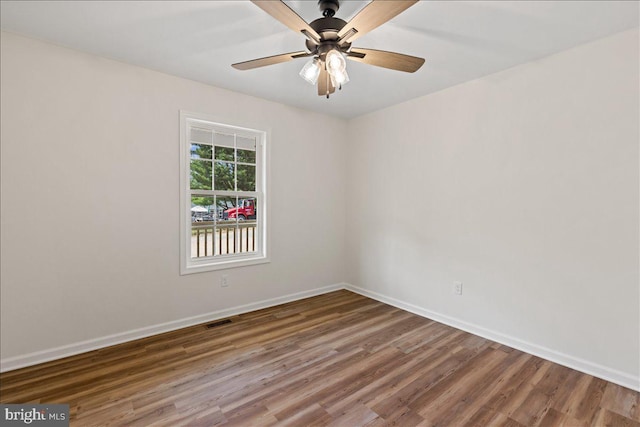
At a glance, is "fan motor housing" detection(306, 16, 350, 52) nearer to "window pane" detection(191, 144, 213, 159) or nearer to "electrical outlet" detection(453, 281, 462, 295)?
"window pane" detection(191, 144, 213, 159)

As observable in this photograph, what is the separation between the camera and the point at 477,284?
2969mm

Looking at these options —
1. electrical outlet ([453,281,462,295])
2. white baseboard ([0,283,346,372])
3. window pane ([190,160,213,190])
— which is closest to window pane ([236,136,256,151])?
window pane ([190,160,213,190])

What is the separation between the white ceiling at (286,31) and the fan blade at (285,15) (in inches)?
A: 14.1

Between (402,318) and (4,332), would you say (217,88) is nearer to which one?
(4,332)

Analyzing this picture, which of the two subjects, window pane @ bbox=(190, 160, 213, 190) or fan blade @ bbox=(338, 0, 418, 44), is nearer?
fan blade @ bbox=(338, 0, 418, 44)

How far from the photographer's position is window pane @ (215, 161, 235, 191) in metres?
3.36

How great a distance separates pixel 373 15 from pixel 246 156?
2412mm

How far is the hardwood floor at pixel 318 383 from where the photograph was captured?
1.82 metres

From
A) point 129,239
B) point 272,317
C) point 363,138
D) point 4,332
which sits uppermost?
point 363,138

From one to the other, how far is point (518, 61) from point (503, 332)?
2.43 meters

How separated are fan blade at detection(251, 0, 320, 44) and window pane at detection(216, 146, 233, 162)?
2.00 m

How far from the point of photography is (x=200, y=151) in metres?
3.24

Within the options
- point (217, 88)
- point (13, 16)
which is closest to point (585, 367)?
point (217, 88)

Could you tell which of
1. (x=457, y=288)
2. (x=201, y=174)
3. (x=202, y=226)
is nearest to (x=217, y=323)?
(x=202, y=226)
